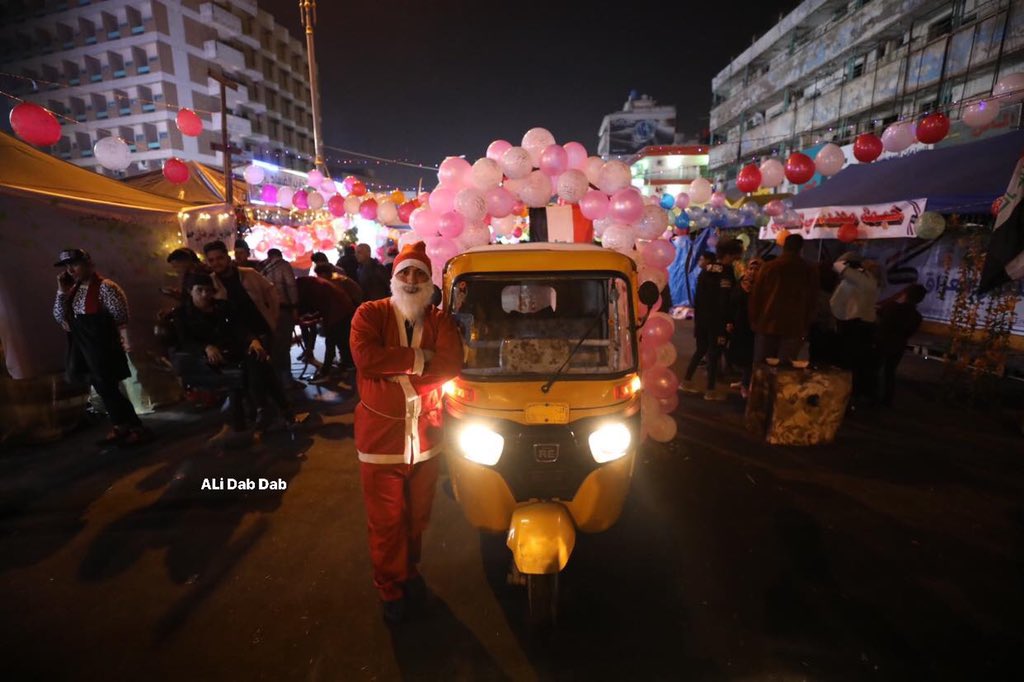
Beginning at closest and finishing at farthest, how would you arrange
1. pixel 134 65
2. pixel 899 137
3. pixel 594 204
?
pixel 594 204 → pixel 899 137 → pixel 134 65

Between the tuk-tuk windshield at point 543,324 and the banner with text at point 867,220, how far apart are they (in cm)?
840

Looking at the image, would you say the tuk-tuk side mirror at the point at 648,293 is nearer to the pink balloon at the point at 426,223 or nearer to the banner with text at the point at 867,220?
the pink balloon at the point at 426,223

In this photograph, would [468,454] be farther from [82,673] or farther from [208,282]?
[208,282]

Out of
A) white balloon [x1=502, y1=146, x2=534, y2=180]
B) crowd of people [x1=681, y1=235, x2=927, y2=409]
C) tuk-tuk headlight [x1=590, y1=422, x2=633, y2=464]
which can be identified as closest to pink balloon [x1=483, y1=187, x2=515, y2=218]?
white balloon [x1=502, y1=146, x2=534, y2=180]

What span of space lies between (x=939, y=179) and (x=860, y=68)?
21.5 m

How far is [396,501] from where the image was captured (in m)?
2.78

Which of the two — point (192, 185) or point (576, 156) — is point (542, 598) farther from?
point (192, 185)

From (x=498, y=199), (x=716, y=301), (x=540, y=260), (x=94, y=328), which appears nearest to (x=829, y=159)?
(x=716, y=301)

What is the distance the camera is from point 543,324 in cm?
382

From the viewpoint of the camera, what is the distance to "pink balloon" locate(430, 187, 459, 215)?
556 centimetres

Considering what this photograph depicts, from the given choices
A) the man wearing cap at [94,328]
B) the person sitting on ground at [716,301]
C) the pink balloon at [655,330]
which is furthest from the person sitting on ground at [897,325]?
the man wearing cap at [94,328]

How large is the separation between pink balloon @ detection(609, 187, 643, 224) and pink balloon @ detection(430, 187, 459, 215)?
1.91m

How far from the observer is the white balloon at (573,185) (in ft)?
16.8

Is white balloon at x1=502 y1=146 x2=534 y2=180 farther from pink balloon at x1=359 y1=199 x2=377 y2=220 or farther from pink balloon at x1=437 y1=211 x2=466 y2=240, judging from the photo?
pink balloon at x1=359 y1=199 x2=377 y2=220
